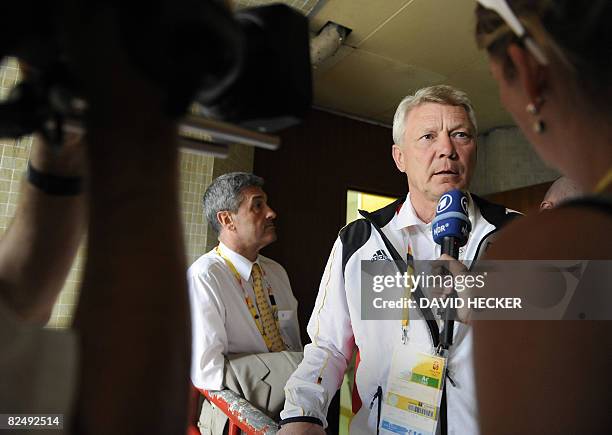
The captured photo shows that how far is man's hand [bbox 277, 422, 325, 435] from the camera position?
50.6 inches

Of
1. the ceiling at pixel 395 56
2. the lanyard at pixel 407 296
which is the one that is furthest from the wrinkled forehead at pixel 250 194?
the lanyard at pixel 407 296

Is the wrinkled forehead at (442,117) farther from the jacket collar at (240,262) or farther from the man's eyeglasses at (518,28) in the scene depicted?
the jacket collar at (240,262)

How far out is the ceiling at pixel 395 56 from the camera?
2.91m

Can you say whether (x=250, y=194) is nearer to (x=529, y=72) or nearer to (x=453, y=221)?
(x=453, y=221)

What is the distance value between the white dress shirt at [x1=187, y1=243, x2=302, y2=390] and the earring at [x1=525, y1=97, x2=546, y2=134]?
1.66 meters

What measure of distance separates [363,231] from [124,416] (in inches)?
49.6

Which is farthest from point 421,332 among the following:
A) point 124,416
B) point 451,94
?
point 124,416

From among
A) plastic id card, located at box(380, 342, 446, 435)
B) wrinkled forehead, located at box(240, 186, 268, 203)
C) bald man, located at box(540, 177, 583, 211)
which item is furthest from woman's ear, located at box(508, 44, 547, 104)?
wrinkled forehead, located at box(240, 186, 268, 203)

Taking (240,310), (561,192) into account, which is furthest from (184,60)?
(240,310)

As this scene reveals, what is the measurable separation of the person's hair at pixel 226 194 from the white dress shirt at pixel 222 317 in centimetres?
25

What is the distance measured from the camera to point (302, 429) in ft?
4.22

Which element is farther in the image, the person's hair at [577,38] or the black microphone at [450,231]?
the black microphone at [450,231]

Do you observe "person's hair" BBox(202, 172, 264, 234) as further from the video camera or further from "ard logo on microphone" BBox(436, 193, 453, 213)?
the video camera

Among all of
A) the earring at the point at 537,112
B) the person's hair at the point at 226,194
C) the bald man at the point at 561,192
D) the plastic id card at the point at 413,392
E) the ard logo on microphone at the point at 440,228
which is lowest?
the plastic id card at the point at 413,392
